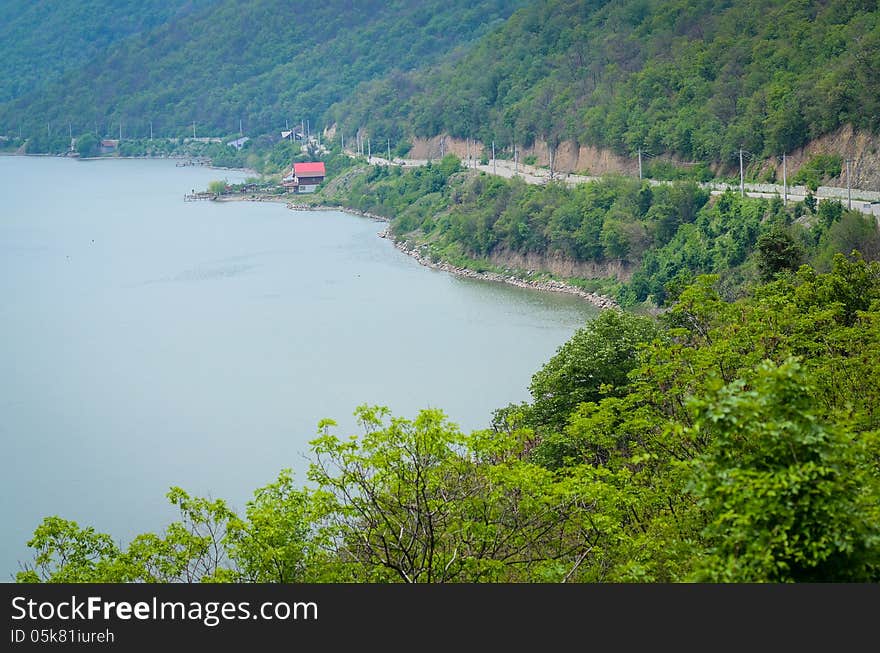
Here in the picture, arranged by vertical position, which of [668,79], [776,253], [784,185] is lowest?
[776,253]

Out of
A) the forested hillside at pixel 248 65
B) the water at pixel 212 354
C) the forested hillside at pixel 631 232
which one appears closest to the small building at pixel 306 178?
the water at pixel 212 354

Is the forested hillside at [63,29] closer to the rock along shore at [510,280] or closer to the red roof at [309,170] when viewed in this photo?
the red roof at [309,170]

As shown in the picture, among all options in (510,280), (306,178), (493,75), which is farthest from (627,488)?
(306,178)

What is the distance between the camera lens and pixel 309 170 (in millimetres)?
66625

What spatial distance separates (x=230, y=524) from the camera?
10.2m

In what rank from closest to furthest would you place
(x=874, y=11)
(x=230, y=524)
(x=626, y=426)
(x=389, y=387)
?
(x=230, y=524) < (x=626, y=426) < (x=389, y=387) < (x=874, y=11)

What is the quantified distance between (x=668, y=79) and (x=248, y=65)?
65.4 metres

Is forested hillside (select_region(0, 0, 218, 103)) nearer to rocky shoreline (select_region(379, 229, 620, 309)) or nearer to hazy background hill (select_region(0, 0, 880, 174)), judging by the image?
hazy background hill (select_region(0, 0, 880, 174))

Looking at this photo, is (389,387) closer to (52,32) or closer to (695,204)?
(695,204)

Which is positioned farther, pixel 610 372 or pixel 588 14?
pixel 588 14

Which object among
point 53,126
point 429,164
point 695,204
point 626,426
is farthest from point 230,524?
point 53,126

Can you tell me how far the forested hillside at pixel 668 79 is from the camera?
3541cm

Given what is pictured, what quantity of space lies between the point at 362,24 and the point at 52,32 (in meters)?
57.1

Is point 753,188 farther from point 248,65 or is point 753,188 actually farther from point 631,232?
point 248,65
